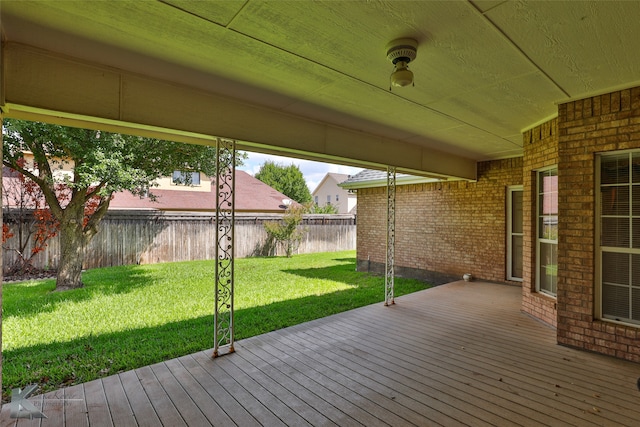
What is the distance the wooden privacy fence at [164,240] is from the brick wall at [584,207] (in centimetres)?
1192

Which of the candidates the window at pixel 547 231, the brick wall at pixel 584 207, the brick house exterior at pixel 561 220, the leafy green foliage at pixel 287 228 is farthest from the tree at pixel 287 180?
the brick wall at pixel 584 207

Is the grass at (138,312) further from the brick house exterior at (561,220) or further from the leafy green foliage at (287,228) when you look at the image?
the leafy green foliage at (287,228)

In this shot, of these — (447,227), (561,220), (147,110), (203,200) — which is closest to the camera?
(147,110)

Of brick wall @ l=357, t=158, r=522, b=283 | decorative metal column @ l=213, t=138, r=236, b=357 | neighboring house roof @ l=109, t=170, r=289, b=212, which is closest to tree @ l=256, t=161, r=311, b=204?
neighboring house roof @ l=109, t=170, r=289, b=212

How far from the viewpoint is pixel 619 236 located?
394 cm

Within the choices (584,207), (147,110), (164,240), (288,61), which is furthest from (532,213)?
(164,240)

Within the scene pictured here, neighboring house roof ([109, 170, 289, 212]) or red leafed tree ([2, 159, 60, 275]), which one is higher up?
neighboring house roof ([109, 170, 289, 212])

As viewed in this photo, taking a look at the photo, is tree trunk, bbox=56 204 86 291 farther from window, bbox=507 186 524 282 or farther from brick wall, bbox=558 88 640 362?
window, bbox=507 186 524 282

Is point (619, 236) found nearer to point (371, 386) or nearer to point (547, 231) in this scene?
point (547, 231)

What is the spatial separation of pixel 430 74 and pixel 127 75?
296cm

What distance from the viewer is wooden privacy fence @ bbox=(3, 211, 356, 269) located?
35.4ft

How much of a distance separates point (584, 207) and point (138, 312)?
7.42 meters

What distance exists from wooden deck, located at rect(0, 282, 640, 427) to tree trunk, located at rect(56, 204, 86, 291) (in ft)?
19.7

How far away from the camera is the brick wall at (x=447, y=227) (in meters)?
8.02
